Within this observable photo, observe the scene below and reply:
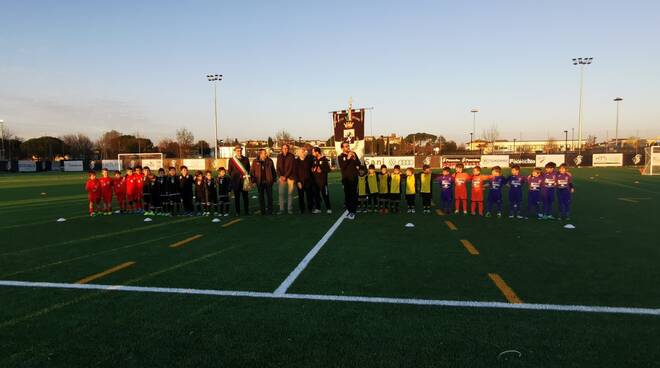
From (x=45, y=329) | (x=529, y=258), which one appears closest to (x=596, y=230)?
(x=529, y=258)

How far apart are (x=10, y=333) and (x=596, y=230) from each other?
1013 centimetres

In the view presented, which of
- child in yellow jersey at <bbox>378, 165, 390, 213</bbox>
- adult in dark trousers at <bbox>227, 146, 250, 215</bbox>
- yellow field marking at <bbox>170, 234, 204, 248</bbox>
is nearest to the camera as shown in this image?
yellow field marking at <bbox>170, 234, 204, 248</bbox>

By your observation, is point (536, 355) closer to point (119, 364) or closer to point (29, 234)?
point (119, 364)

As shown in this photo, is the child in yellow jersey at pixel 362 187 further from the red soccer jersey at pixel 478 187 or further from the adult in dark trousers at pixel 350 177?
the red soccer jersey at pixel 478 187

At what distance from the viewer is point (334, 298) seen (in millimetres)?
4672

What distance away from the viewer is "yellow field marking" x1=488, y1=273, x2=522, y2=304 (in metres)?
4.53

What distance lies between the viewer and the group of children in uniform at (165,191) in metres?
11.9

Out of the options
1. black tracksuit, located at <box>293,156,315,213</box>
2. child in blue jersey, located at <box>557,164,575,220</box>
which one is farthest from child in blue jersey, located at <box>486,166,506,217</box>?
black tracksuit, located at <box>293,156,315,213</box>

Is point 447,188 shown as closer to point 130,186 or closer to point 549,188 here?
point 549,188

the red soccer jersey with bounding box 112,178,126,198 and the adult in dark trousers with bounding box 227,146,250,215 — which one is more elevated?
the adult in dark trousers with bounding box 227,146,250,215

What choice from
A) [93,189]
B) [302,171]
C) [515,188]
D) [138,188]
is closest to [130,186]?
[138,188]

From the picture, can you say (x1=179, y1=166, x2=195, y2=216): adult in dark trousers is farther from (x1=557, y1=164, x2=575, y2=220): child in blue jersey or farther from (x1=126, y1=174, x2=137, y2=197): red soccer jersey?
(x1=557, y1=164, x2=575, y2=220): child in blue jersey

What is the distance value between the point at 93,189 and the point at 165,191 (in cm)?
238

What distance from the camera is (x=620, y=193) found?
16.3 meters
